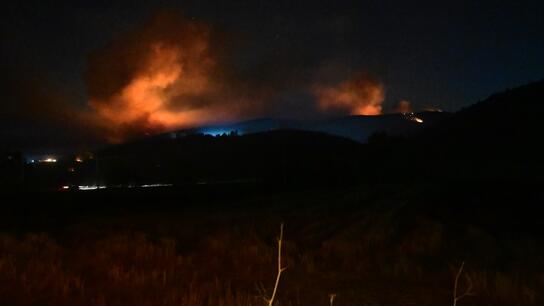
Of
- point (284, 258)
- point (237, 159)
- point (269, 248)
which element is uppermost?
point (237, 159)

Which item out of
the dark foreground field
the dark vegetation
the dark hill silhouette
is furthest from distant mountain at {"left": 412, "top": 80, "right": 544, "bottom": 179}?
the dark foreground field

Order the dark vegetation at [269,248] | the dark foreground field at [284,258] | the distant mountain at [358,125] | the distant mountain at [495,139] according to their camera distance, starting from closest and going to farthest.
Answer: the dark foreground field at [284,258]
the dark vegetation at [269,248]
the distant mountain at [495,139]
the distant mountain at [358,125]

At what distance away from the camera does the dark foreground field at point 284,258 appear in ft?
28.9

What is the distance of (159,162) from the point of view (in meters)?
84.9

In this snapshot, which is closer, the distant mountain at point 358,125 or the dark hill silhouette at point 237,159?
the dark hill silhouette at point 237,159

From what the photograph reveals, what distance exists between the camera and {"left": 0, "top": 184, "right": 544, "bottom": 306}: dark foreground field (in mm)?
8812

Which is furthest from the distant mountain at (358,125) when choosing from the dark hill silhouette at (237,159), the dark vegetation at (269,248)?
the dark vegetation at (269,248)

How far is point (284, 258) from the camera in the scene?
12.4 metres

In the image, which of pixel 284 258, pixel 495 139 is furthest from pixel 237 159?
pixel 284 258

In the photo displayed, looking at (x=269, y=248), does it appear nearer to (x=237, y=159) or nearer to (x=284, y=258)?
(x=284, y=258)

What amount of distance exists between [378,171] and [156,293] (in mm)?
50694

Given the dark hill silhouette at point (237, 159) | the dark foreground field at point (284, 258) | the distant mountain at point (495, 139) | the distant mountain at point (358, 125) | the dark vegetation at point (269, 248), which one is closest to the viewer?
the dark foreground field at point (284, 258)

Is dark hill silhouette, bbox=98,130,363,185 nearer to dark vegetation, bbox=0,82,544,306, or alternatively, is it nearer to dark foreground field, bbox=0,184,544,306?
dark vegetation, bbox=0,82,544,306

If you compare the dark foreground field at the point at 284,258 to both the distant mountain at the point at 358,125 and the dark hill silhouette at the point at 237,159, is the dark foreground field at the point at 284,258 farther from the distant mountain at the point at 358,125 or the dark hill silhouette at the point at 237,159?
the distant mountain at the point at 358,125
